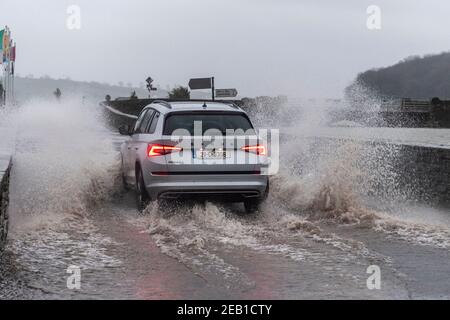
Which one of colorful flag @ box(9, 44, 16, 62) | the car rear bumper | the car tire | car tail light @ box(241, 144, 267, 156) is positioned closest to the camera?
the car rear bumper

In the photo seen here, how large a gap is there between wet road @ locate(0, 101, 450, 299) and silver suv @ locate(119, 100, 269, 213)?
0.33 m

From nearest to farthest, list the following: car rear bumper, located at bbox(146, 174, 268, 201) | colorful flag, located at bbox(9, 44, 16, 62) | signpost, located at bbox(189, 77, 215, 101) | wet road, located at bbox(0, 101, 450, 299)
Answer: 1. wet road, located at bbox(0, 101, 450, 299)
2. car rear bumper, located at bbox(146, 174, 268, 201)
3. signpost, located at bbox(189, 77, 215, 101)
4. colorful flag, located at bbox(9, 44, 16, 62)

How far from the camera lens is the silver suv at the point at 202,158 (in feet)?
31.9

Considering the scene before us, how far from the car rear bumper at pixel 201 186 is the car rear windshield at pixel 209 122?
2.17ft

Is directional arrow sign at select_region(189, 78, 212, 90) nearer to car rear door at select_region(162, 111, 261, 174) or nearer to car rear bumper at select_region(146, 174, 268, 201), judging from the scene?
car rear door at select_region(162, 111, 261, 174)

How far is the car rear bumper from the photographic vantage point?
971 centimetres

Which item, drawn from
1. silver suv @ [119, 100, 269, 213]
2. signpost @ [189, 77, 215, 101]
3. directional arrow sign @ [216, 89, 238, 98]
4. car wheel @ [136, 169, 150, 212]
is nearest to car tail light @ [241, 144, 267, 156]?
silver suv @ [119, 100, 269, 213]

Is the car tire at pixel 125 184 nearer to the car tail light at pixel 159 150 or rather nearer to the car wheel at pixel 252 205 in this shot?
the car tail light at pixel 159 150

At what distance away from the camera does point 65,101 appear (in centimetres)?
2345

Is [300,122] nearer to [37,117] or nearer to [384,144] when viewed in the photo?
[384,144]

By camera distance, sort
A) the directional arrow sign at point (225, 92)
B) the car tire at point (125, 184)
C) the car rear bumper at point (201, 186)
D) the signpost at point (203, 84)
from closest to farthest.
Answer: the car rear bumper at point (201, 186)
the car tire at point (125, 184)
the signpost at point (203, 84)
the directional arrow sign at point (225, 92)

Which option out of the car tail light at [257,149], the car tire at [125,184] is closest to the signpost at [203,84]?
the car tire at [125,184]

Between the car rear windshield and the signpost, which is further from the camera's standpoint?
the signpost

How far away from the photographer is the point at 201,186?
31.9 ft
